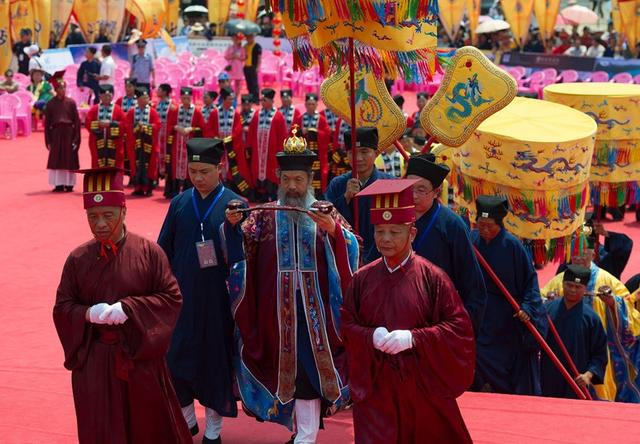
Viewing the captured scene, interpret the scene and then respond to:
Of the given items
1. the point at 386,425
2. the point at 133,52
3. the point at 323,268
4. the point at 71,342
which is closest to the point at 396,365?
the point at 386,425

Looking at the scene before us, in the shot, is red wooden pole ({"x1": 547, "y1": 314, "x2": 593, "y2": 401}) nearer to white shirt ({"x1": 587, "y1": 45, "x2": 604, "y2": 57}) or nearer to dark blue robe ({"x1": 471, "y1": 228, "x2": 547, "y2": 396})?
dark blue robe ({"x1": 471, "y1": 228, "x2": 547, "y2": 396})

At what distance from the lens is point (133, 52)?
27656 mm

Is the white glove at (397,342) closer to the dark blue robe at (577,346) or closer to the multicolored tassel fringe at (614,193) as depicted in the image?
the dark blue robe at (577,346)

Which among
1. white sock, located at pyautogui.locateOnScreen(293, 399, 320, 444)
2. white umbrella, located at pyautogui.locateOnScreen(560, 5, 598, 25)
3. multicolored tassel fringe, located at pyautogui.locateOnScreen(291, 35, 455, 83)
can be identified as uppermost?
multicolored tassel fringe, located at pyautogui.locateOnScreen(291, 35, 455, 83)

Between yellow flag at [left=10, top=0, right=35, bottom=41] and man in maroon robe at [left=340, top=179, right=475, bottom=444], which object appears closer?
man in maroon robe at [left=340, top=179, right=475, bottom=444]

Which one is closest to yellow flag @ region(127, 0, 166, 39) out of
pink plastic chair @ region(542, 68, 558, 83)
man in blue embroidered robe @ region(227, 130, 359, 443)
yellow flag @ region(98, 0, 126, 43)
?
yellow flag @ region(98, 0, 126, 43)

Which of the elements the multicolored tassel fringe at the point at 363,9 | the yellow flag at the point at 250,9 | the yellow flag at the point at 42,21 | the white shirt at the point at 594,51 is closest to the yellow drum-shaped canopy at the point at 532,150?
the multicolored tassel fringe at the point at 363,9

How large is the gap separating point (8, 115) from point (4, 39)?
13.7 ft

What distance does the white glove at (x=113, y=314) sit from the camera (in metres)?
5.22

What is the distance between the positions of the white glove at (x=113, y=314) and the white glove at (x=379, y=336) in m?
1.16

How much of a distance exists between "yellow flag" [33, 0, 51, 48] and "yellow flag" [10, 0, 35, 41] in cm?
44

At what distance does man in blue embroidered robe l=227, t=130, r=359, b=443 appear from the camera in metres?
5.98

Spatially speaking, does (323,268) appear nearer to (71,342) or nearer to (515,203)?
(71,342)

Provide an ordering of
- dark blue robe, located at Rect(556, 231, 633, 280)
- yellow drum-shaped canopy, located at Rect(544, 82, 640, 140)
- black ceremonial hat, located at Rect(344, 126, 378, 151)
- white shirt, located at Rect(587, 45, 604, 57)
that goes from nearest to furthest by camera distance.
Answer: black ceremonial hat, located at Rect(344, 126, 378, 151), yellow drum-shaped canopy, located at Rect(544, 82, 640, 140), dark blue robe, located at Rect(556, 231, 633, 280), white shirt, located at Rect(587, 45, 604, 57)
